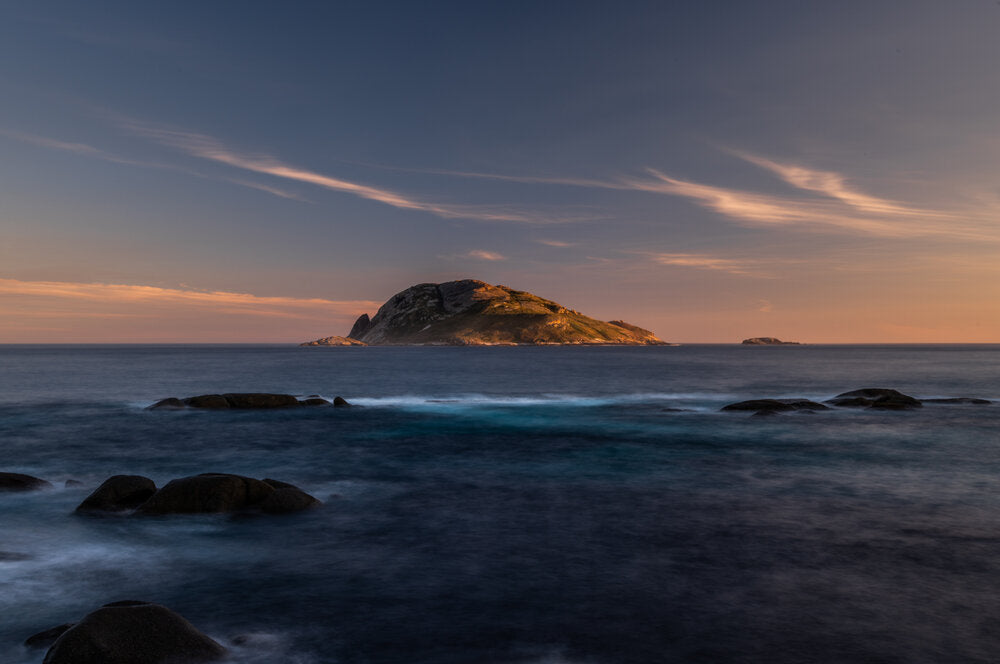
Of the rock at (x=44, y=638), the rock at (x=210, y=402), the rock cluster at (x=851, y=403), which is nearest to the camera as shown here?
the rock at (x=44, y=638)

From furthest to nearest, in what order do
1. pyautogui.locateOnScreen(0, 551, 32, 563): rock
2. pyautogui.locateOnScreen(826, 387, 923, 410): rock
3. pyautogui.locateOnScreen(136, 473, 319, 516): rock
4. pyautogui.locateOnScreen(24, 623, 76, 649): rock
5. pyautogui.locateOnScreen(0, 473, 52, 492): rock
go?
pyautogui.locateOnScreen(826, 387, 923, 410): rock, pyautogui.locateOnScreen(0, 473, 52, 492): rock, pyautogui.locateOnScreen(136, 473, 319, 516): rock, pyautogui.locateOnScreen(0, 551, 32, 563): rock, pyautogui.locateOnScreen(24, 623, 76, 649): rock

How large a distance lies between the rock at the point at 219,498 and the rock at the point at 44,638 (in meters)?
7.96

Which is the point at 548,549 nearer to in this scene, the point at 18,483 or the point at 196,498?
the point at 196,498

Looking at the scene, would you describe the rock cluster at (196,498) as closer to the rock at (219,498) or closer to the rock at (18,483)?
the rock at (219,498)

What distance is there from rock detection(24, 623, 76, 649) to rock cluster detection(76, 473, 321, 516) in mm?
7945

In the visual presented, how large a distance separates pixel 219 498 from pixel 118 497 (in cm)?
339

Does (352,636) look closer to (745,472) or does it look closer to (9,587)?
(9,587)

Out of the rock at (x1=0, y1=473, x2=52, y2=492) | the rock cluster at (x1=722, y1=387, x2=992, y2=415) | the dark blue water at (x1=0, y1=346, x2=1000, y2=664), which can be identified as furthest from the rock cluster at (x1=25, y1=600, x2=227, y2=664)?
the rock cluster at (x1=722, y1=387, x2=992, y2=415)

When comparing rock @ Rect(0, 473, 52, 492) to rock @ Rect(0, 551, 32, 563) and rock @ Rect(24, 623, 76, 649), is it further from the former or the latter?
rock @ Rect(24, 623, 76, 649)

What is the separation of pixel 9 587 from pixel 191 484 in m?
6.02

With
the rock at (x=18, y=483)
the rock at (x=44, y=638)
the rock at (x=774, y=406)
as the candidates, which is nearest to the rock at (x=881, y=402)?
the rock at (x=774, y=406)

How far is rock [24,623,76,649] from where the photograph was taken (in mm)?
10016

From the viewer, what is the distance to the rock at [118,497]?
61.8ft

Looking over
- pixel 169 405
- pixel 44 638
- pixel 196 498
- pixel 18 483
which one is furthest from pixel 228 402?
pixel 44 638
